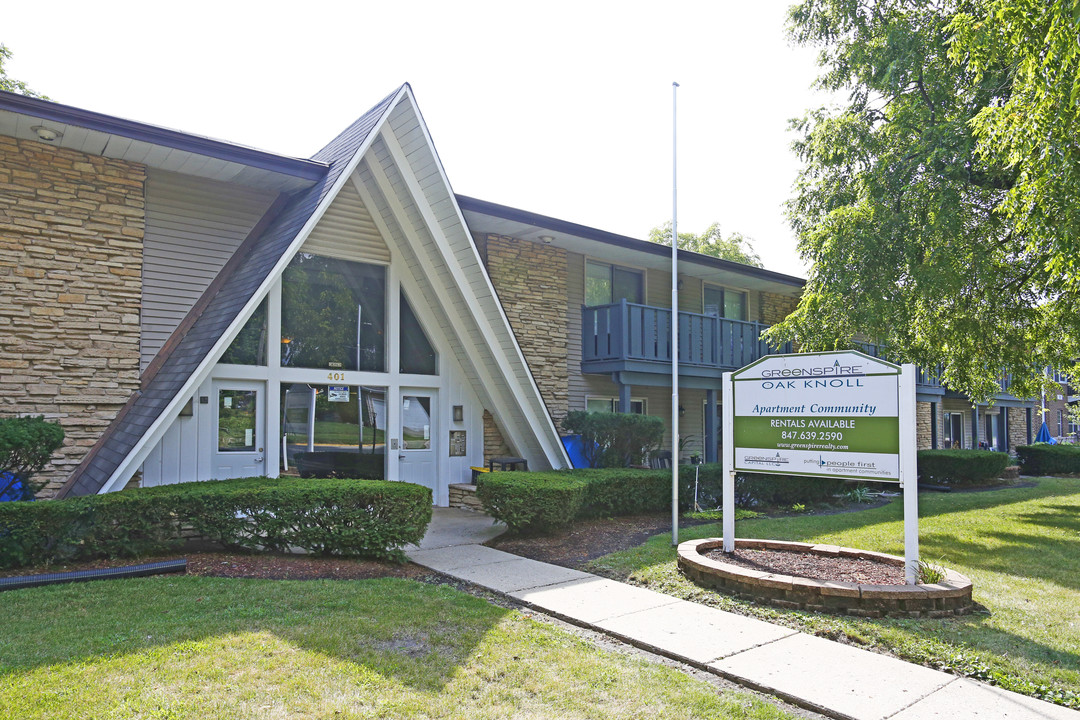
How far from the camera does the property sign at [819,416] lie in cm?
690

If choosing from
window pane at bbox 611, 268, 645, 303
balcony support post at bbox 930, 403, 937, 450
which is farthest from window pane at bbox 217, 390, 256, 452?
balcony support post at bbox 930, 403, 937, 450

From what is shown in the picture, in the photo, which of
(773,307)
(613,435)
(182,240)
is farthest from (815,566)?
(773,307)

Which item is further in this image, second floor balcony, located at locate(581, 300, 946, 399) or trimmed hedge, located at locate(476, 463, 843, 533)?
second floor balcony, located at locate(581, 300, 946, 399)

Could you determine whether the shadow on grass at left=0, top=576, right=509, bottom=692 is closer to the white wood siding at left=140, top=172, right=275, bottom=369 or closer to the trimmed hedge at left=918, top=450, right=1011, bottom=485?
the white wood siding at left=140, top=172, right=275, bottom=369

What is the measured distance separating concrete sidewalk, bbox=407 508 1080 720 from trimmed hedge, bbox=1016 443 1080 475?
24.4m

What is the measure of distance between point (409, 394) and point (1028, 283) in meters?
11.1

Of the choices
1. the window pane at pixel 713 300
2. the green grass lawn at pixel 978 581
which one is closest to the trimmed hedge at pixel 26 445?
the green grass lawn at pixel 978 581

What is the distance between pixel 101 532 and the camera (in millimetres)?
7145

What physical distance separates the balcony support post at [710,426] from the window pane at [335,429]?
8332 mm

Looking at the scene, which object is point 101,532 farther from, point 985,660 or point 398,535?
point 985,660

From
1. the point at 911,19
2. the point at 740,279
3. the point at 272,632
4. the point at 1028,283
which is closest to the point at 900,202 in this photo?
the point at 1028,283

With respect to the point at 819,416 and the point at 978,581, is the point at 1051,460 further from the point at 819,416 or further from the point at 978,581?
the point at 819,416

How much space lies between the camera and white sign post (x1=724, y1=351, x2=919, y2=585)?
264 inches

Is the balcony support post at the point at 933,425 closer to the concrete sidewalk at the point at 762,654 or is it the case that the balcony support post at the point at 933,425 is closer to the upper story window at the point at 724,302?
the upper story window at the point at 724,302
